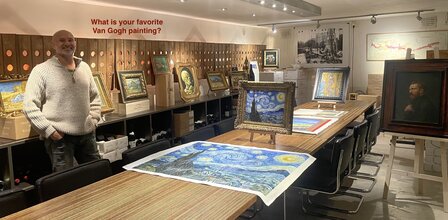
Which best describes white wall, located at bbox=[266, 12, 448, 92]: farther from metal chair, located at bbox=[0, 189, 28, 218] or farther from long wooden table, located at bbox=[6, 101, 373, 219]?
metal chair, located at bbox=[0, 189, 28, 218]

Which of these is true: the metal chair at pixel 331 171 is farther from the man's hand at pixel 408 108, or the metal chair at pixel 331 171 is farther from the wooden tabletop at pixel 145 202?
the wooden tabletop at pixel 145 202

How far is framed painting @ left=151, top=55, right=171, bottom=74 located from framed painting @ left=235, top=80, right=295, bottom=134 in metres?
2.23

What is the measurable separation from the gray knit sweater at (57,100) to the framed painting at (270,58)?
5338 mm

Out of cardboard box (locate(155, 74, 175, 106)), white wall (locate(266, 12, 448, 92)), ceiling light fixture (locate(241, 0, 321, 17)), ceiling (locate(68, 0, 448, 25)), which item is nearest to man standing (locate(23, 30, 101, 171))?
ceiling (locate(68, 0, 448, 25))

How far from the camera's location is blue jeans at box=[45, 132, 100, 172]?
2.93 m

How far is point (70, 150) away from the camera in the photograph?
3.01m

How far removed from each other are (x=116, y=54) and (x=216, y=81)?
1.92 metres

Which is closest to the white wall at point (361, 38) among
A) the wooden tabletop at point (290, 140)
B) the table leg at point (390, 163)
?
the table leg at point (390, 163)

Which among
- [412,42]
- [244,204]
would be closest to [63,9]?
[244,204]

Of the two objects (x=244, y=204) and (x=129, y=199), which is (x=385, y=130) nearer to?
(x=244, y=204)

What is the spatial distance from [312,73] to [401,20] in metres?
2.02

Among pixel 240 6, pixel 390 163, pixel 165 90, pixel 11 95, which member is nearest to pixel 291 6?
pixel 240 6

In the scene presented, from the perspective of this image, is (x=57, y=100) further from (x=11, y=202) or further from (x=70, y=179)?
(x=11, y=202)

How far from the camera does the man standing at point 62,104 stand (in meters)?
2.77
